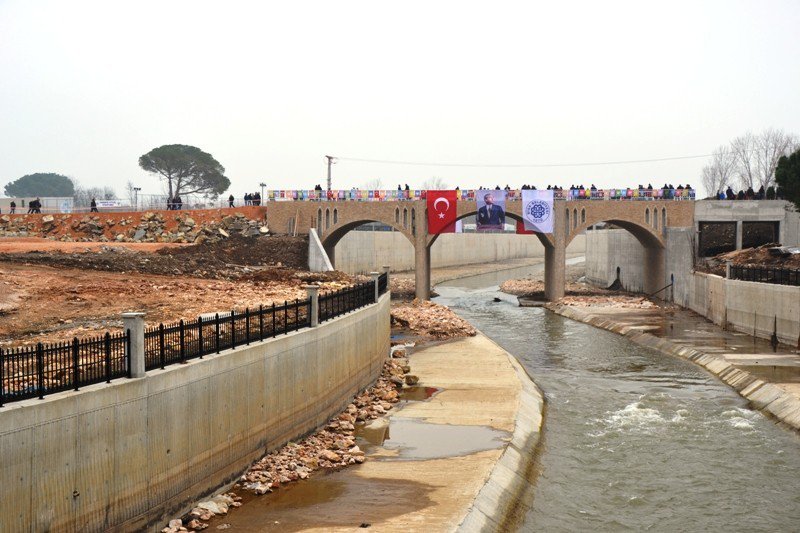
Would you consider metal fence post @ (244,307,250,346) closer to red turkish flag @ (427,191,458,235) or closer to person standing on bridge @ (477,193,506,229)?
person standing on bridge @ (477,193,506,229)

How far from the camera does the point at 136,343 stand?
52.2 feet

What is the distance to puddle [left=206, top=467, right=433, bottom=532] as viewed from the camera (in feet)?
56.6

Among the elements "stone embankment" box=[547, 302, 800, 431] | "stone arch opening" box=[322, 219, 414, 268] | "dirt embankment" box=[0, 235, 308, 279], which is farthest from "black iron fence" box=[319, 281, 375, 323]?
"stone arch opening" box=[322, 219, 414, 268]

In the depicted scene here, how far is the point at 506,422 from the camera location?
25750 millimetres

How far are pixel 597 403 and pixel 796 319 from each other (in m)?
15.9

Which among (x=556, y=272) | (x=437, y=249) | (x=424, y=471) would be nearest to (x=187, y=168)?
(x=437, y=249)

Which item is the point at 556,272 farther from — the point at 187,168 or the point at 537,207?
the point at 187,168

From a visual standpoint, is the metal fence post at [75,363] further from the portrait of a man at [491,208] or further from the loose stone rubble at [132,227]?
the portrait of a man at [491,208]

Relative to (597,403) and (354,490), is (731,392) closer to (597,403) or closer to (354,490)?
(597,403)

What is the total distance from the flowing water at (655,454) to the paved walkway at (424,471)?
1.38 metres

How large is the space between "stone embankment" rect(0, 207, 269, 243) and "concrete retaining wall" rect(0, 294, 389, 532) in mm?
45103

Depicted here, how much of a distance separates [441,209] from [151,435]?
180ft

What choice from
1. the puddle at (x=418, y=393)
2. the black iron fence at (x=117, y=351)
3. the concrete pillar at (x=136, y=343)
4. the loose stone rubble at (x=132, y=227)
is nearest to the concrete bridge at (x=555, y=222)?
the loose stone rubble at (x=132, y=227)

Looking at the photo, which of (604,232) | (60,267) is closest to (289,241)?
(60,267)
